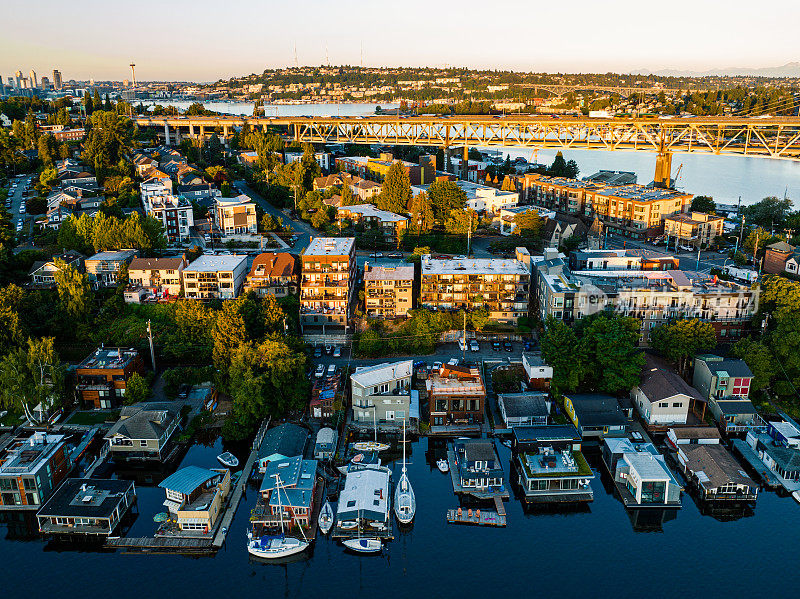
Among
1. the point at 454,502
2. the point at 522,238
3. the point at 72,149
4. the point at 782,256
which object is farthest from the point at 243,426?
the point at 72,149

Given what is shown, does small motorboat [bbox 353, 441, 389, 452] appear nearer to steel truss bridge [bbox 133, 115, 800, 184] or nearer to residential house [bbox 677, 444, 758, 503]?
residential house [bbox 677, 444, 758, 503]

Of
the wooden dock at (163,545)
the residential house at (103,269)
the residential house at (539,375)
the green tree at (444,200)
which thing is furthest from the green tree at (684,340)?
the residential house at (103,269)

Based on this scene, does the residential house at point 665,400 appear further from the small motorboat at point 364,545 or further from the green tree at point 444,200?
the green tree at point 444,200

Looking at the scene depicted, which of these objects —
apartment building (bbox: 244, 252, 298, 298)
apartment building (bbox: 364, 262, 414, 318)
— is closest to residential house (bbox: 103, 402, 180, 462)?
apartment building (bbox: 244, 252, 298, 298)

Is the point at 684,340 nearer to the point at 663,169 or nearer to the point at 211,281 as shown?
the point at 211,281

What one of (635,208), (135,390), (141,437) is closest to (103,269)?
(135,390)

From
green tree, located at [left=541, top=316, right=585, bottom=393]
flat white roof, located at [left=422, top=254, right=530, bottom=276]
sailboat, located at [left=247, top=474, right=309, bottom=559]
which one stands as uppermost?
flat white roof, located at [left=422, top=254, right=530, bottom=276]

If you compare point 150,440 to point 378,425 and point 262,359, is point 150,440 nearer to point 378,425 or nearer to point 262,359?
point 262,359
